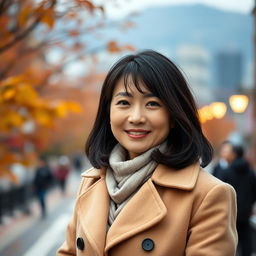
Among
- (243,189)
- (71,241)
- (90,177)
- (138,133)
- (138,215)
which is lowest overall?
(243,189)

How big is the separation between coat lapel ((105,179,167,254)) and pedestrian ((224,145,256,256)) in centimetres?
464

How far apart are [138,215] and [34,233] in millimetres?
11848

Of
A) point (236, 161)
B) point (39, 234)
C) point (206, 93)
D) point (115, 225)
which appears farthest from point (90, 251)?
point (206, 93)

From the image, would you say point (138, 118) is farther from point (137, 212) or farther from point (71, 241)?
point (71, 241)

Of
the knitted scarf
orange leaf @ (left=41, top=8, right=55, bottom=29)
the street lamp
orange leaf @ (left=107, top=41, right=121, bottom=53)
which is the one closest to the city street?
orange leaf @ (left=107, top=41, right=121, bottom=53)

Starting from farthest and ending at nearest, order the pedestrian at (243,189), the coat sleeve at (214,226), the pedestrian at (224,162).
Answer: the pedestrian at (224,162), the pedestrian at (243,189), the coat sleeve at (214,226)

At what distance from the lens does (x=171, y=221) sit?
256cm

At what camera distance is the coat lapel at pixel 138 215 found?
2.56 meters

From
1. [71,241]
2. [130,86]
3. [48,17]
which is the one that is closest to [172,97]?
[130,86]

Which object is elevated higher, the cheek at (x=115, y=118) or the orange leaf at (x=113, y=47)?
the orange leaf at (x=113, y=47)

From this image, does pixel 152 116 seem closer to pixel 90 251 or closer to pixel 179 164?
pixel 179 164

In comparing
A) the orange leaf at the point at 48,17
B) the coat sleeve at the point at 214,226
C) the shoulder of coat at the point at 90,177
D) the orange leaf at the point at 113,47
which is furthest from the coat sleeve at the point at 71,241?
the orange leaf at the point at 113,47

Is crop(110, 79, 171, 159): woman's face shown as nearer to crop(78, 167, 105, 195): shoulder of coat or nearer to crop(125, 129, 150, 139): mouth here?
crop(125, 129, 150, 139): mouth

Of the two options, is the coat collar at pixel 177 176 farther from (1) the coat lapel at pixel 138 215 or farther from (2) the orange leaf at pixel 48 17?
(2) the orange leaf at pixel 48 17
